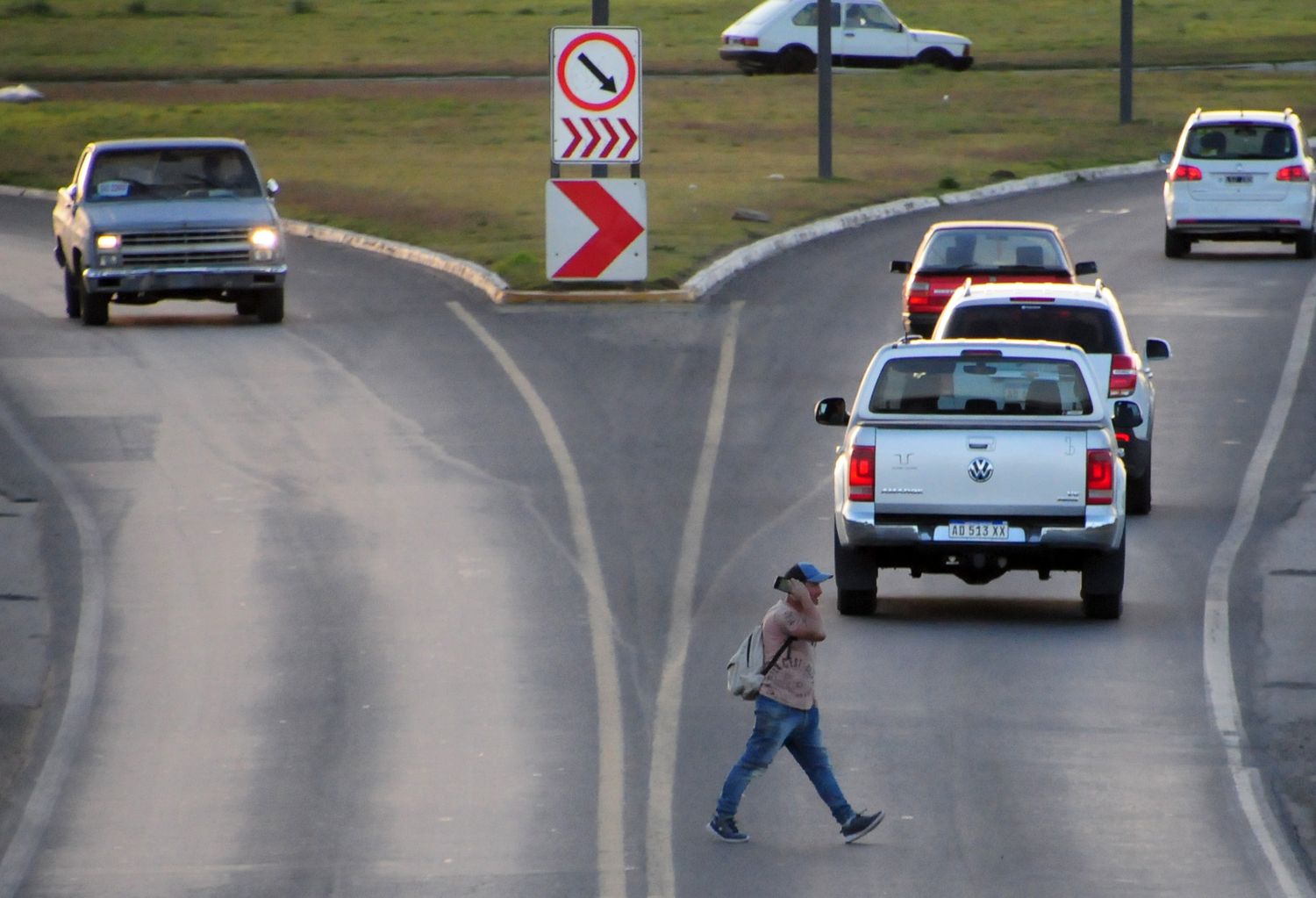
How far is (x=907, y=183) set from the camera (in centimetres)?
4312

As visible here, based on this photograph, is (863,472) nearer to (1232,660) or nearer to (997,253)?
(1232,660)

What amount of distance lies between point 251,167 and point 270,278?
5.93ft

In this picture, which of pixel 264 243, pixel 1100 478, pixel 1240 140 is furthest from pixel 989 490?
pixel 1240 140

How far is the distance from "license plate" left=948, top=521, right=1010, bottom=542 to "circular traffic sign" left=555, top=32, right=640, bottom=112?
52.7ft

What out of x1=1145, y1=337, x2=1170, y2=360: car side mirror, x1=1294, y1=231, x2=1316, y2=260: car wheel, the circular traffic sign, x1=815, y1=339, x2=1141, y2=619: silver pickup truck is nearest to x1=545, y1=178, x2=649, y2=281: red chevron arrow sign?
the circular traffic sign

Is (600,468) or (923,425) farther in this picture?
(600,468)

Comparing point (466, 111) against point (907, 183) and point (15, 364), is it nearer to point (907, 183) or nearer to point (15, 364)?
point (907, 183)

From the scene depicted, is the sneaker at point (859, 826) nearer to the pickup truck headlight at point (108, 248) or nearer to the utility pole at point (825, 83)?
the pickup truck headlight at point (108, 248)

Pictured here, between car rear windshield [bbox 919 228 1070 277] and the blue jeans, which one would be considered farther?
car rear windshield [bbox 919 228 1070 277]

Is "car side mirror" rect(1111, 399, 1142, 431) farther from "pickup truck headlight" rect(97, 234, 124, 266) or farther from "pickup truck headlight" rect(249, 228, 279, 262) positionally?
"pickup truck headlight" rect(97, 234, 124, 266)

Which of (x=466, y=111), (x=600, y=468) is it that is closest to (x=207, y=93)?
(x=466, y=111)

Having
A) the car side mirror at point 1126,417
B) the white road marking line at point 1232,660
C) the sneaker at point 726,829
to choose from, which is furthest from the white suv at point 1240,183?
the sneaker at point 726,829

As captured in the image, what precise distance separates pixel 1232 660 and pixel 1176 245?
20.0 m

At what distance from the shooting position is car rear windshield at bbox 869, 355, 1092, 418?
1700cm
